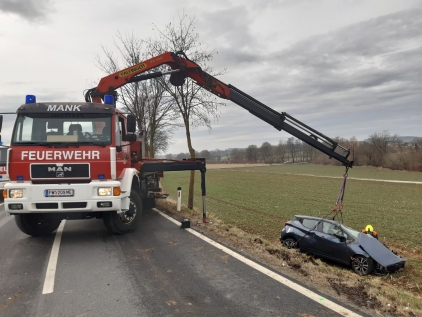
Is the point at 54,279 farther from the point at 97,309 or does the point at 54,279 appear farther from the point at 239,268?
the point at 239,268

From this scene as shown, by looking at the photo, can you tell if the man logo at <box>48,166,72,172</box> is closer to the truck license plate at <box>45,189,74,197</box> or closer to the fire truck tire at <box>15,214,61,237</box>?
the truck license plate at <box>45,189,74,197</box>

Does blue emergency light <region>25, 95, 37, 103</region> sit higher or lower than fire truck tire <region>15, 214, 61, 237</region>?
higher

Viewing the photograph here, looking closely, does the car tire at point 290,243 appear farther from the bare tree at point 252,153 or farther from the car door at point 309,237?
the bare tree at point 252,153

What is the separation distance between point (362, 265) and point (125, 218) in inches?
270

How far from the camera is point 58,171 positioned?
21.0 ft

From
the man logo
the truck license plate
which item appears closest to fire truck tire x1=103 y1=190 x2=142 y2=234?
the truck license plate

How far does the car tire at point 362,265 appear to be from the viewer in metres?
9.31

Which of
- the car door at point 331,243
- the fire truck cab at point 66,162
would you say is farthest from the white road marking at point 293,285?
the car door at point 331,243

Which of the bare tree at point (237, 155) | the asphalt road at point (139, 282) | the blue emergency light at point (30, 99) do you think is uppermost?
the bare tree at point (237, 155)

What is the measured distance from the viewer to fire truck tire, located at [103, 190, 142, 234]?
23.7ft

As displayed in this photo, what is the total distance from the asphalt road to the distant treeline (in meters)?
25.1

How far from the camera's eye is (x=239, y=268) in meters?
5.14

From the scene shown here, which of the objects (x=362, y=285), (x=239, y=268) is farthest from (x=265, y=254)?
(x=362, y=285)

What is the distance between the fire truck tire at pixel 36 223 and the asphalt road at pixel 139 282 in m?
0.29
